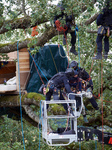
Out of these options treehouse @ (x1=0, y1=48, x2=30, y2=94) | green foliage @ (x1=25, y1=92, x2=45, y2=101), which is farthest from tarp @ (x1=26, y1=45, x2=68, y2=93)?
green foliage @ (x1=25, y1=92, x2=45, y2=101)

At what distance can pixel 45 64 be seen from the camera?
10.7m

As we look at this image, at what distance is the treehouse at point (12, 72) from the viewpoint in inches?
383

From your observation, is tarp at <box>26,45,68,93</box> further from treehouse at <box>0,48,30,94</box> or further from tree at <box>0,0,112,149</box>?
tree at <box>0,0,112,149</box>

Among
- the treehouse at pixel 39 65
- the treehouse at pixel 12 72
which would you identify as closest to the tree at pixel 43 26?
the treehouse at pixel 12 72

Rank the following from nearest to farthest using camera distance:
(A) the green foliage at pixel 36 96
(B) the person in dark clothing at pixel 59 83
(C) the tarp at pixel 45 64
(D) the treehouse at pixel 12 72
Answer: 1. (B) the person in dark clothing at pixel 59 83
2. (A) the green foliage at pixel 36 96
3. (D) the treehouse at pixel 12 72
4. (C) the tarp at pixel 45 64

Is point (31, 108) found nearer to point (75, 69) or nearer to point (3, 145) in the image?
point (3, 145)

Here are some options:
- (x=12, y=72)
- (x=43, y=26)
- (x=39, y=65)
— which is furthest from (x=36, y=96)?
(x=12, y=72)

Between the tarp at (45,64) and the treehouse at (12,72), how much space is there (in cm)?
22

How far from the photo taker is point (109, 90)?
9.65 metres

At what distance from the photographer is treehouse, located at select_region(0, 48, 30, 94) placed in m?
9.73

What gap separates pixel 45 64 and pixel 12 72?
2.25 m

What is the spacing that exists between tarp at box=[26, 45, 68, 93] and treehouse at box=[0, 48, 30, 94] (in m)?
0.22

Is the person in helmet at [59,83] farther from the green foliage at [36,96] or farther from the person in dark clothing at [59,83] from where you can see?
the green foliage at [36,96]

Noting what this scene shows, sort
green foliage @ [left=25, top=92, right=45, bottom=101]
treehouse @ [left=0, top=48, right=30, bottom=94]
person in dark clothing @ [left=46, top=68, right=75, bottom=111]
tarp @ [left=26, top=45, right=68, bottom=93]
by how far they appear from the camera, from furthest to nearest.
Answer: tarp @ [left=26, top=45, right=68, bottom=93]
treehouse @ [left=0, top=48, right=30, bottom=94]
green foliage @ [left=25, top=92, right=45, bottom=101]
person in dark clothing @ [left=46, top=68, right=75, bottom=111]
